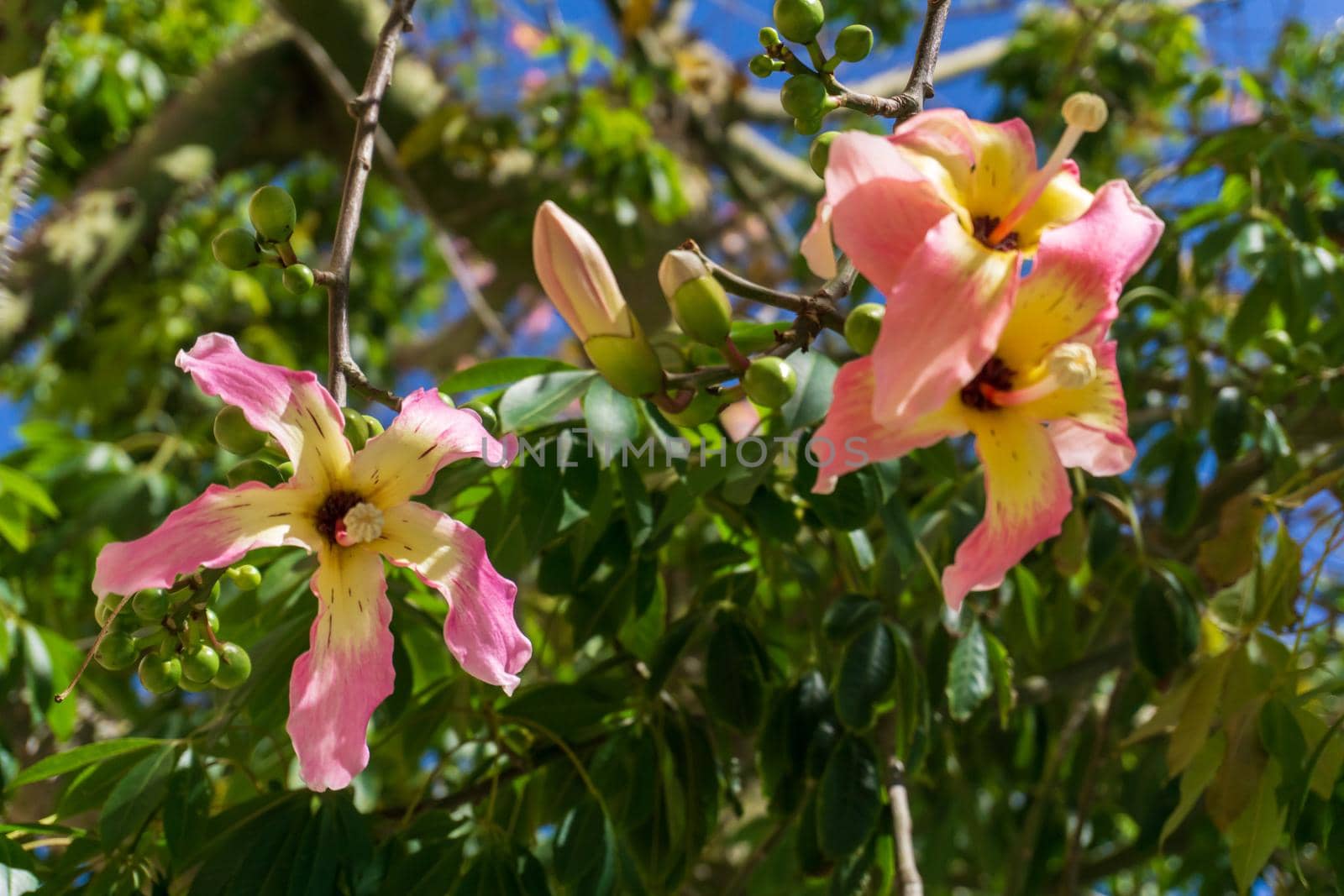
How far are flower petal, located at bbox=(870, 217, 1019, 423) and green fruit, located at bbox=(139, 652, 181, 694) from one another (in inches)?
15.8

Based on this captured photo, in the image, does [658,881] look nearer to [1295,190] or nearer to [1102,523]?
[1102,523]

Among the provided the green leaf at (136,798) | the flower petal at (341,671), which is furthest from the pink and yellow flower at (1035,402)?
the green leaf at (136,798)

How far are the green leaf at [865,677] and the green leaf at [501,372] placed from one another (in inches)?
12.7

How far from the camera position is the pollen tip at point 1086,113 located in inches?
24.4

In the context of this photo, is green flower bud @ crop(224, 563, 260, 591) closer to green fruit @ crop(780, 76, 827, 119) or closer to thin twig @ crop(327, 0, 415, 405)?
thin twig @ crop(327, 0, 415, 405)

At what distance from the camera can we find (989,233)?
25.5 inches

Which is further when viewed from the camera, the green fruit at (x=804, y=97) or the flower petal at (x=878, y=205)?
the green fruit at (x=804, y=97)

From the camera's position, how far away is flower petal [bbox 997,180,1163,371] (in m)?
0.59

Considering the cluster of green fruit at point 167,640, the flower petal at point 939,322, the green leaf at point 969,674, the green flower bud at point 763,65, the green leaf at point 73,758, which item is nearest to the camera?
the flower petal at point 939,322

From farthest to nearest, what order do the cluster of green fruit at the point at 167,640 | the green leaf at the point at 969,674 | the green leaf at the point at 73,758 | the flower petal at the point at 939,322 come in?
the green leaf at the point at 969,674, the green leaf at the point at 73,758, the cluster of green fruit at the point at 167,640, the flower petal at the point at 939,322

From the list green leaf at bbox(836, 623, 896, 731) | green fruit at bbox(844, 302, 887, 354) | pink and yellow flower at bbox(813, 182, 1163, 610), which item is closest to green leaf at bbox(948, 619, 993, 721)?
Answer: green leaf at bbox(836, 623, 896, 731)

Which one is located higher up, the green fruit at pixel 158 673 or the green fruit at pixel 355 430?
the green fruit at pixel 355 430

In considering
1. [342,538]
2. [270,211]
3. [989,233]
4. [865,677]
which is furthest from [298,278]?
[865,677]

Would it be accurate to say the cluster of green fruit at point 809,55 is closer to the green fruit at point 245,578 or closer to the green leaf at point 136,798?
the green fruit at point 245,578
